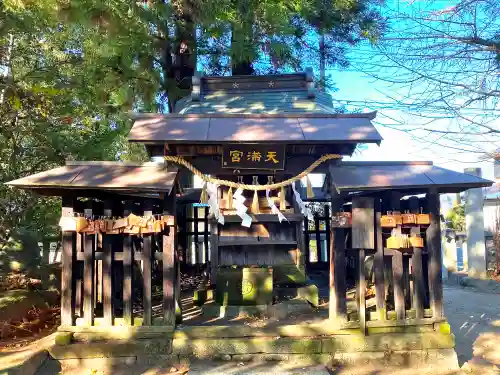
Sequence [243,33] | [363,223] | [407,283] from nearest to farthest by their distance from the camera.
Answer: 1. [363,223]
2. [407,283]
3. [243,33]

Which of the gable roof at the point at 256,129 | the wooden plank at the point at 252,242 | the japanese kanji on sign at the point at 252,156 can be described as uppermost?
the gable roof at the point at 256,129

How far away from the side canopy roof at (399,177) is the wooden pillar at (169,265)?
7.83 feet

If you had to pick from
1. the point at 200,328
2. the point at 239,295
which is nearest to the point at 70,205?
the point at 200,328

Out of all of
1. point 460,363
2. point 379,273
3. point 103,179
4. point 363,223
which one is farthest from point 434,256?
point 103,179

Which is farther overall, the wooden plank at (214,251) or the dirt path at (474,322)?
the wooden plank at (214,251)

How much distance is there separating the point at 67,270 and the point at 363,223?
A: 416 cm

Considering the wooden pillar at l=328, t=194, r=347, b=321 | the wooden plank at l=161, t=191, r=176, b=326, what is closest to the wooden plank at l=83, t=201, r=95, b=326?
the wooden plank at l=161, t=191, r=176, b=326

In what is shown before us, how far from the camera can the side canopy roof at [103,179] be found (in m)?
5.26

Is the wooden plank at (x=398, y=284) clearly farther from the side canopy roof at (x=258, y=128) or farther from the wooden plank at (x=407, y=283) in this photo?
the side canopy roof at (x=258, y=128)

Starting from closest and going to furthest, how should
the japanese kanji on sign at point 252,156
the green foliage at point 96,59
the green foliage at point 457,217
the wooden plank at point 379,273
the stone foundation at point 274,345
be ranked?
1. the stone foundation at point 274,345
2. the wooden plank at point 379,273
3. the japanese kanji on sign at point 252,156
4. the green foliage at point 96,59
5. the green foliage at point 457,217

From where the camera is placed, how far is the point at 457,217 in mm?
18312

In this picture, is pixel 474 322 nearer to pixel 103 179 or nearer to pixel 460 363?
pixel 460 363

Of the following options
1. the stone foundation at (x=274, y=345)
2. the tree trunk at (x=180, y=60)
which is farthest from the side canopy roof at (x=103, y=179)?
the tree trunk at (x=180, y=60)

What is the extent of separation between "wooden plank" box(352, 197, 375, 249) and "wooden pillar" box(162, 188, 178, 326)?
8.36ft
